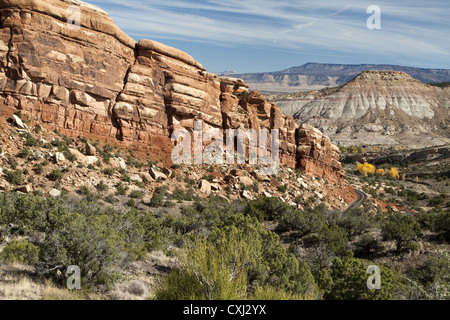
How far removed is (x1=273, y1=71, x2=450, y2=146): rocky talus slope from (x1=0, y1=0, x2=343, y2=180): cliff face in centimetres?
10993

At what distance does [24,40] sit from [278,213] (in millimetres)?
26691

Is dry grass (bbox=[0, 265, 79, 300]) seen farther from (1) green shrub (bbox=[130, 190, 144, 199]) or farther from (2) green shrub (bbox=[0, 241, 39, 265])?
(1) green shrub (bbox=[130, 190, 144, 199])

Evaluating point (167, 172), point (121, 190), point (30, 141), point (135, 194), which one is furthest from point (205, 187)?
point (30, 141)

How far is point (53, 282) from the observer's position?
34.0 feet

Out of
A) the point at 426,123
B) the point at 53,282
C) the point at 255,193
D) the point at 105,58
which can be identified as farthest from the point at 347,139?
the point at 53,282

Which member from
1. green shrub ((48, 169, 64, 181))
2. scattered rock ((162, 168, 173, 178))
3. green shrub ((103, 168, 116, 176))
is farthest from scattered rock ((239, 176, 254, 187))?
green shrub ((48, 169, 64, 181))

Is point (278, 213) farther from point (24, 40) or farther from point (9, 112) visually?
point (24, 40)

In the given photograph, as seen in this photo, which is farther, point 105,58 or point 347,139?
point 347,139

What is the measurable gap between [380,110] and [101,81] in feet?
490

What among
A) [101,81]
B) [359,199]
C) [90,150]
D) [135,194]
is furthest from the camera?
[359,199]

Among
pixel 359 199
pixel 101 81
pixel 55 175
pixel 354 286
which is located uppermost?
pixel 101 81

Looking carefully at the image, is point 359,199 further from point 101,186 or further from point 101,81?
point 101,81

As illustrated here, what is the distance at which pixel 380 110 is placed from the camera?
154750 mm

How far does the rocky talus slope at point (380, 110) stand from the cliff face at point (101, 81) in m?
110
